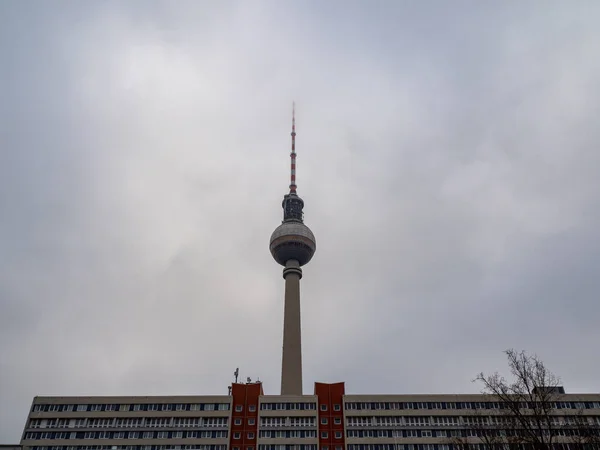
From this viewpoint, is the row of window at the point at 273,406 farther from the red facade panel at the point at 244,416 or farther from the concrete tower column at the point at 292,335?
the concrete tower column at the point at 292,335

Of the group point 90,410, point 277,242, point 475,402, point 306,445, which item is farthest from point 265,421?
point 277,242

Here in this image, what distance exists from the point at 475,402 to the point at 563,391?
14107 mm

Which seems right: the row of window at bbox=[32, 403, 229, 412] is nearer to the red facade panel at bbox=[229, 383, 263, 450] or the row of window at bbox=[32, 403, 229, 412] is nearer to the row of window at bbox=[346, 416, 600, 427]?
the red facade panel at bbox=[229, 383, 263, 450]

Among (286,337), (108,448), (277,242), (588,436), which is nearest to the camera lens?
→ (588,436)

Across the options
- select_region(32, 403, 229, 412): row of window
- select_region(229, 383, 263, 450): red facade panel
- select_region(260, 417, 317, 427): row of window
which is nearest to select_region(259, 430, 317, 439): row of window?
select_region(260, 417, 317, 427): row of window

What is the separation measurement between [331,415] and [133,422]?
30413 millimetres

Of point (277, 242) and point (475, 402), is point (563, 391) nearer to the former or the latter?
point (475, 402)

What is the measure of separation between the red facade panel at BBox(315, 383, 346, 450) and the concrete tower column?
47.4ft

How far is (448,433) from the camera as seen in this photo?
7950cm

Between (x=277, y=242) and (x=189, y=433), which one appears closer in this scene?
(x=189, y=433)

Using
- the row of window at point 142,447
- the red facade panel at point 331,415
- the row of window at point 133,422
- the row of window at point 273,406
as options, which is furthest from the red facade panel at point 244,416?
the red facade panel at point 331,415

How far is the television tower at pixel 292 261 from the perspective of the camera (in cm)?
10156

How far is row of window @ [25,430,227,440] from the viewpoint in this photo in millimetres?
79125

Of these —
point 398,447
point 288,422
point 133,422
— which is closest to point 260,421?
point 288,422
